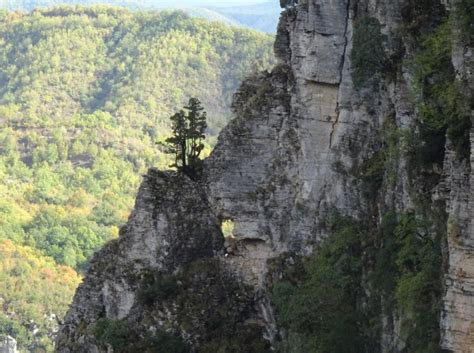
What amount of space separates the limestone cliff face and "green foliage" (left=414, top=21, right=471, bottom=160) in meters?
1.26

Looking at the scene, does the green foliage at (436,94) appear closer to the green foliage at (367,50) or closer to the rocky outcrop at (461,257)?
the rocky outcrop at (461,257)

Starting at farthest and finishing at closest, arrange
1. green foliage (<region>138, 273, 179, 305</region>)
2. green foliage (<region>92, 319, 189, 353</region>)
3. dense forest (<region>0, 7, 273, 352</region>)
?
dense forest (<region>0, 7, 273, 352</region>)
green foliage (<region>138, 273, 179, 305</region>)
green foliage (<region>92, 319, 189, 353</region>)

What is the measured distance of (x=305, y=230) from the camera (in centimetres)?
3103

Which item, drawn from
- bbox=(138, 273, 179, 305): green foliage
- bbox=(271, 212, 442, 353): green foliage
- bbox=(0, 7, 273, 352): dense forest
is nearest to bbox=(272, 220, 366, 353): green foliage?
bbox=(271, 212, 442, 353): green foliage

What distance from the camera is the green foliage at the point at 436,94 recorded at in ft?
72.0

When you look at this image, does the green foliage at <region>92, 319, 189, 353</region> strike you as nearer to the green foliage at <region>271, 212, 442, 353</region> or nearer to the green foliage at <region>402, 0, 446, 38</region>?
the green foliage at <region>271, 212, 442, 353</region>

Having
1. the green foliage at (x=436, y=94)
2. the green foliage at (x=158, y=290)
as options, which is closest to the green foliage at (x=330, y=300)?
the green foliage at (x=158, y=290)

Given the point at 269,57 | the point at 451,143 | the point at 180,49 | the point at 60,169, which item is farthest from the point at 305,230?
the point at 180,49

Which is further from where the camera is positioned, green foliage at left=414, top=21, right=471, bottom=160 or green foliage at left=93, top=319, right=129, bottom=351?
green foliage at left=93, top=319, right=129, bottom=351

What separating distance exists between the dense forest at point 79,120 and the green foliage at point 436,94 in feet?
206

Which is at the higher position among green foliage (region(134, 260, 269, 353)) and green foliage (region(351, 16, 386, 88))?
green foliage (region(351, 16, 386, 88))

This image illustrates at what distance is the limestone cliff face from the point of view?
2867 centimetres

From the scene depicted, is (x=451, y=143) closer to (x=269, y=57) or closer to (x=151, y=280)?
(x=151, y=280)

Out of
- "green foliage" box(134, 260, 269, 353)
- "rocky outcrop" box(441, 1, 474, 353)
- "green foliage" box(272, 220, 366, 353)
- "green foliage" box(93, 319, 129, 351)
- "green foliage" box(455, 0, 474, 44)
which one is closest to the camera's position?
"rocky outcrop" box(441, 1, 474, 353)
